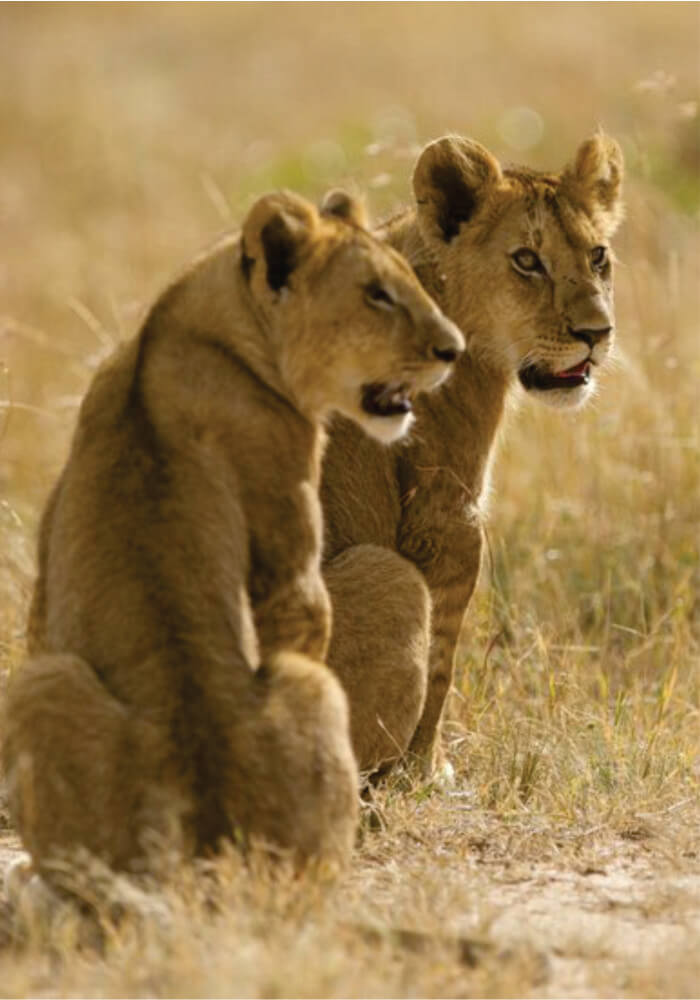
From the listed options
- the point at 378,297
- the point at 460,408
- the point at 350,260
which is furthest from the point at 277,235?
the point at 460,408

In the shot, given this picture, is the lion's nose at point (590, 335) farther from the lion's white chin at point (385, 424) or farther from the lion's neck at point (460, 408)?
the lion's white chin at point (385, 424)

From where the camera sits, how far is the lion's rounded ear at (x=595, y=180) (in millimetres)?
6832

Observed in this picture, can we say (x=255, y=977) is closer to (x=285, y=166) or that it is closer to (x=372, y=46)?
(x=285, y=166)

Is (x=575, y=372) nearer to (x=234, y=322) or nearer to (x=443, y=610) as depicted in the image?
(x=443, y=610)

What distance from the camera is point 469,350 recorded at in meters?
6.75

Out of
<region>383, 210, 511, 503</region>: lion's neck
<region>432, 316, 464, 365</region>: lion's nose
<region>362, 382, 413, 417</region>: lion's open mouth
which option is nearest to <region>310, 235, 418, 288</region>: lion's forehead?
<region>432, 316, 464, 365</region>: lion's nose

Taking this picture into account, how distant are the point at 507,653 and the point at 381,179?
1892 millimetres

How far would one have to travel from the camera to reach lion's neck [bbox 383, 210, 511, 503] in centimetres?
660

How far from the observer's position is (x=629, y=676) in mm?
7738

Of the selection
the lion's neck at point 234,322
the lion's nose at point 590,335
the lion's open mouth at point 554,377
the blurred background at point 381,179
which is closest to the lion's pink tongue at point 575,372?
the lion's open mouth at point 554,377

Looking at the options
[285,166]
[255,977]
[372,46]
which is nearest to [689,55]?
[372,46]

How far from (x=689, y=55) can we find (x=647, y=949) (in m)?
21.6

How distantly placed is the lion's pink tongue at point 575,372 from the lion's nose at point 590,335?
Answer: 11 centimetres

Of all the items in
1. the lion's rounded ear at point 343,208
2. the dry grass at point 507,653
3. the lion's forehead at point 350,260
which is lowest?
A: the dry grass at point 507,653
